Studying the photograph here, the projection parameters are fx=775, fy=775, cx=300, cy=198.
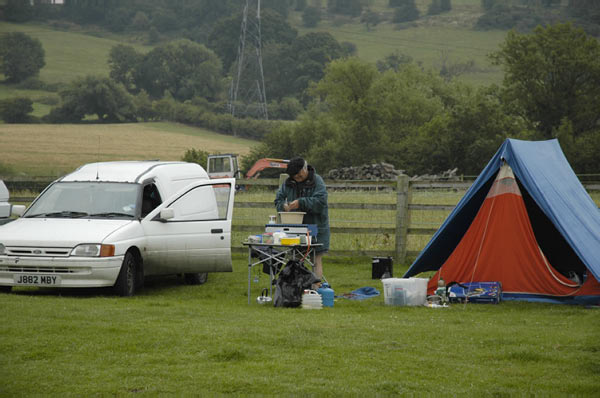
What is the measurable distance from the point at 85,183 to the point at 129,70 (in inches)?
3471

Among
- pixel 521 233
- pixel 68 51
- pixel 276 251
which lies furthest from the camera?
pixel 68 51

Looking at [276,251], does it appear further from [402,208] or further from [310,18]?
[310,18]

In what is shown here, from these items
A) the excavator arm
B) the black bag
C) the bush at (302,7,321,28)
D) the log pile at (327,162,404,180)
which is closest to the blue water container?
the black bag

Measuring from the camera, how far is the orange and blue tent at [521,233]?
9898 mm

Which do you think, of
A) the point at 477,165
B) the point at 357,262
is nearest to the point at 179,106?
the point at 477,165

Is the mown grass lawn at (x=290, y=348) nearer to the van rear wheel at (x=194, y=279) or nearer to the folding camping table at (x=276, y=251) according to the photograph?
the folding camping table at (x=276, y=251)

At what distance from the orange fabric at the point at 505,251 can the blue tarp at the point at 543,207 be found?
0.18 metres

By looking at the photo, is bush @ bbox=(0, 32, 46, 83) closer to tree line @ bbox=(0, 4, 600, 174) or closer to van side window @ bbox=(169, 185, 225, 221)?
tree line @ bbox=(0, 4, 600, 174)

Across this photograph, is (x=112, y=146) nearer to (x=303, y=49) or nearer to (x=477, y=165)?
(x=477, y=165)

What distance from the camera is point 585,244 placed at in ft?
31.2

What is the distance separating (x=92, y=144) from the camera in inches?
2518

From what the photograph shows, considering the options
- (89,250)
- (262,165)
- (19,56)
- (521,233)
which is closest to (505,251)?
(521,233)

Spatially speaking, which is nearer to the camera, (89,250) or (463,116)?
(89,250)

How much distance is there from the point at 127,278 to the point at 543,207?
5.36 metres
